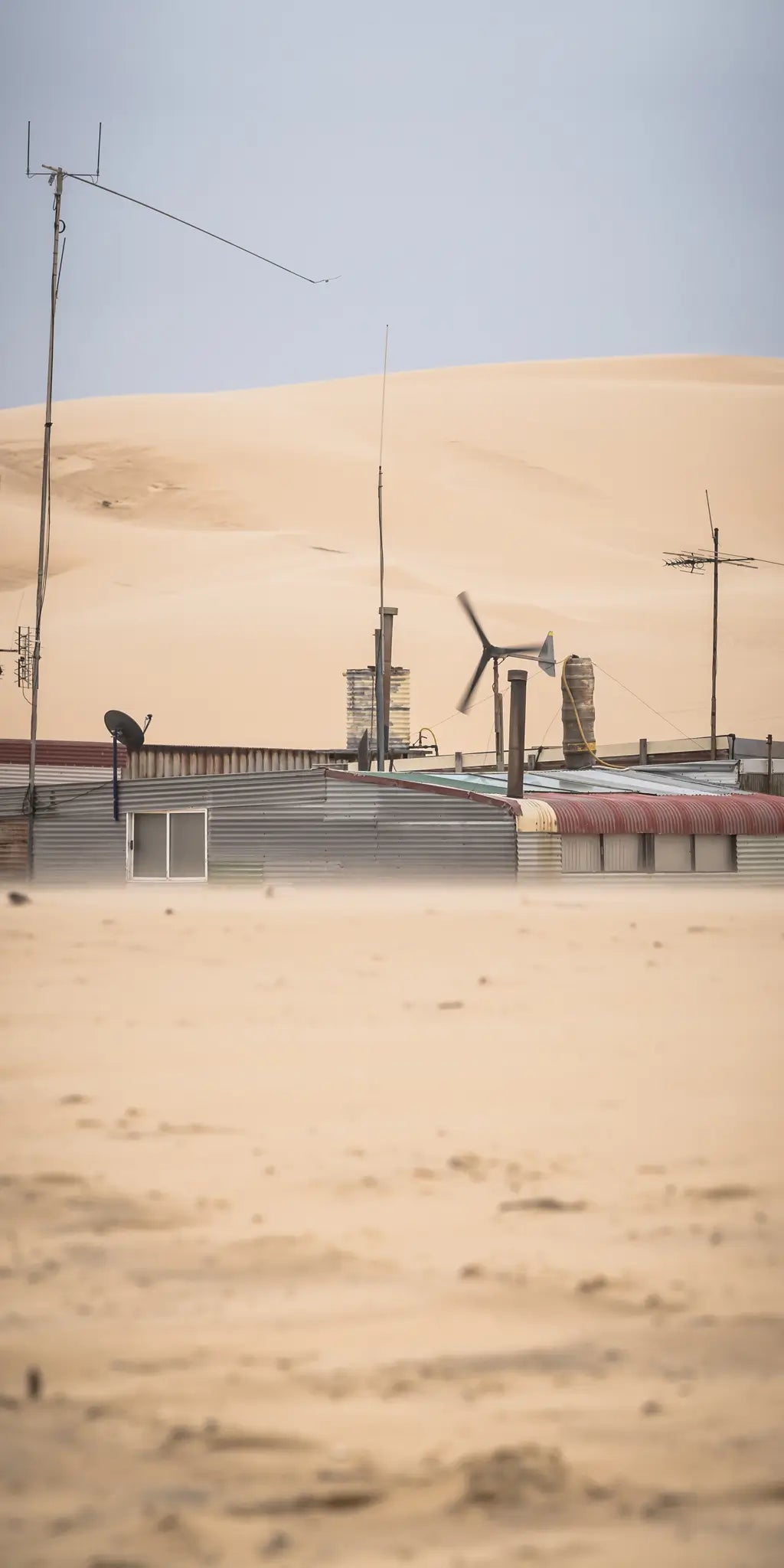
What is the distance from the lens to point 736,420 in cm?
14000

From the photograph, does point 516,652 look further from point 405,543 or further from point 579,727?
point 405,543

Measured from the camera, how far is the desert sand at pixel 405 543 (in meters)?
76.2

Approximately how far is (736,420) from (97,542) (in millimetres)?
60524

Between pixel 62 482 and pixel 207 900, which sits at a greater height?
pixel 62 482

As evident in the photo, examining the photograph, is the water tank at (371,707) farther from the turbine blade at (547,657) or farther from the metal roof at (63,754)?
the metal roof at (63,754)

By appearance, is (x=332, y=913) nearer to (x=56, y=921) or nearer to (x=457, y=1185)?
(x=56, y=921)

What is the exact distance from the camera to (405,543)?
109000mm

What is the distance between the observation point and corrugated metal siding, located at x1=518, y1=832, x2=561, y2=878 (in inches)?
1222

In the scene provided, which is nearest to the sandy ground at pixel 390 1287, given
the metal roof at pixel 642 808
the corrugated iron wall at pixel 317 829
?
the metal roof at pixel 642 808

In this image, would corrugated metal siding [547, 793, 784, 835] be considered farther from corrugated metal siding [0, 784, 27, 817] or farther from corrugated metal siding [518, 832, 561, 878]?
corrugated metal siding [0, 784, 27, 817]

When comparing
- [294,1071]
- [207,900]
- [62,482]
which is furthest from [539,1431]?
[62,482]

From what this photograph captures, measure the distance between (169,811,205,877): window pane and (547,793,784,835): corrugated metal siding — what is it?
283 inches

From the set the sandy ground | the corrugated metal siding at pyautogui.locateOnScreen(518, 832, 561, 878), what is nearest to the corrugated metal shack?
the corrugated metal siding at pyautogui.locateOnScreen(518, 832, 561, 878)

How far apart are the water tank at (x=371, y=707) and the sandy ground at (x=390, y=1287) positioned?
34026 millimetres
